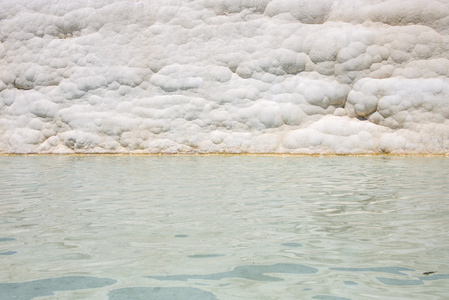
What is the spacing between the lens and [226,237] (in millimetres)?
1791

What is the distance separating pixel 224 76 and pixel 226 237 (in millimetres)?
4036

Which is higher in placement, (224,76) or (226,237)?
(224,76)

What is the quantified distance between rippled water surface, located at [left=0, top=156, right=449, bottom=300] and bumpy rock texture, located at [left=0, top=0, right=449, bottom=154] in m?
2.00

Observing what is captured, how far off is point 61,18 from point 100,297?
5660 millimetres

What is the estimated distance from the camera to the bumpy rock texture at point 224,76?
5293 millimetres

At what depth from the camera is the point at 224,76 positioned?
18.4ft

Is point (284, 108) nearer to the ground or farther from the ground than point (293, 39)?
nearer to the ground

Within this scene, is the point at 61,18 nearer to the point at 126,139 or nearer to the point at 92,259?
the point at 126,139

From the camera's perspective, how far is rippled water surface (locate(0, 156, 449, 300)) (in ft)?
4.29

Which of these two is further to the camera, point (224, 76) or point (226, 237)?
point (224, 76)

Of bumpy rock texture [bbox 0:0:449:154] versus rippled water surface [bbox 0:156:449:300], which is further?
bumpy rock texture [bbox 0:0:449:154]

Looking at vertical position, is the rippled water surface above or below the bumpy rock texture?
below

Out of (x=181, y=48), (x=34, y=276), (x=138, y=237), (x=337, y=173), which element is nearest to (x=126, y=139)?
(x=181, y=48)

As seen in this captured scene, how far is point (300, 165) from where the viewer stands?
4.36 meters
